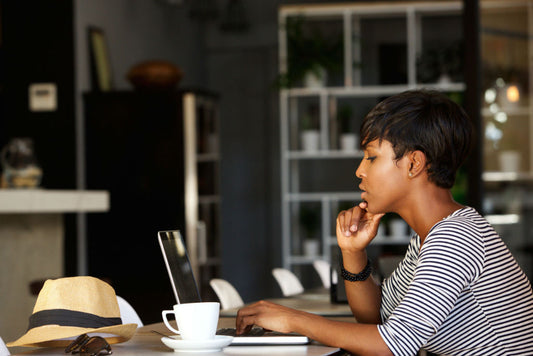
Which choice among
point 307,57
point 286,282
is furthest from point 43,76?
point 286,282

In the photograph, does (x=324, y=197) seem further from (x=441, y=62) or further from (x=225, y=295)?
(x=225, y=295)

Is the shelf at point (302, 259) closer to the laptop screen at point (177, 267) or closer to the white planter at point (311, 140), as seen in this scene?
the white planter at point (311, 140)

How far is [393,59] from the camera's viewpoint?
764 centimetres

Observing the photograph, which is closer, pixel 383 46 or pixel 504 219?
pixel 504 219

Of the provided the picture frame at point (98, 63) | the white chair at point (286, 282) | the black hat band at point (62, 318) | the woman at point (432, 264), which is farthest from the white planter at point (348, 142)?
the black hat band at point (62, 318)

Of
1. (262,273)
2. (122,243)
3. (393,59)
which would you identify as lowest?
(262,273)

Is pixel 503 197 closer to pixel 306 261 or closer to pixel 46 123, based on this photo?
pixel 306 261

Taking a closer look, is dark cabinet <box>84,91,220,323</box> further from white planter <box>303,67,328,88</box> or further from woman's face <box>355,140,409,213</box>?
woman's face <box>355,140,409,213</box>

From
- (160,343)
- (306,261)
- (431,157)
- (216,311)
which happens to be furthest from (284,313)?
(306,261)

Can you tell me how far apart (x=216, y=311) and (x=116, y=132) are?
4.57 metres

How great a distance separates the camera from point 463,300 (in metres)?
1.50

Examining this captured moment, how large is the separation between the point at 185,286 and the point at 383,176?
1.65 ft

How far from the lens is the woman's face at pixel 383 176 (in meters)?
1.57

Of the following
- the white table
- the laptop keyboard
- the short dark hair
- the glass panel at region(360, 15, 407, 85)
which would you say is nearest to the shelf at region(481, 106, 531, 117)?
the glass panel at region(360, 15, 407, 85)
